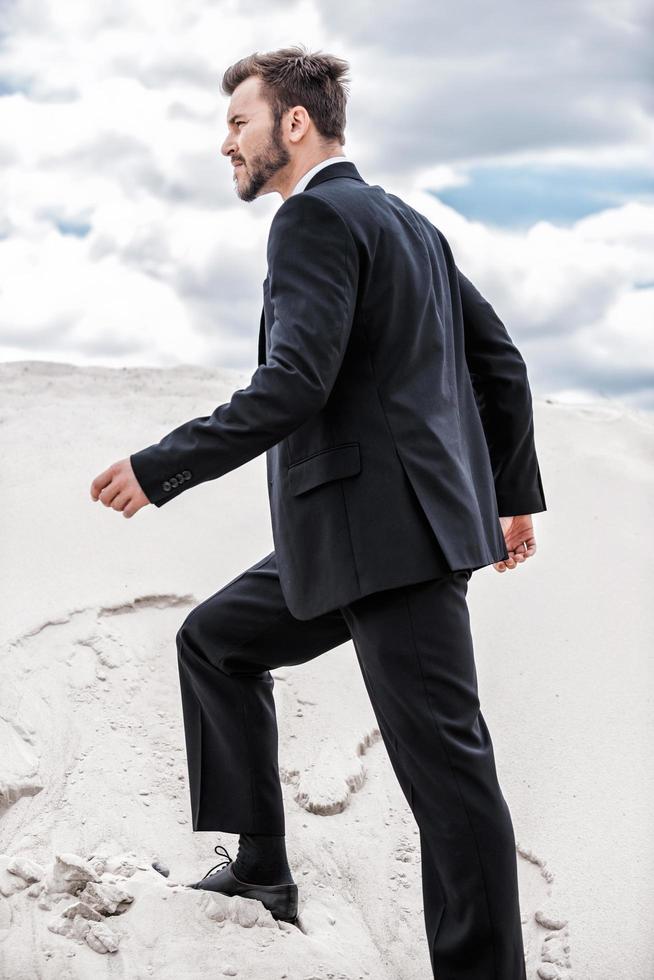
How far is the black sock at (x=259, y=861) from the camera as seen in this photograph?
267 cm

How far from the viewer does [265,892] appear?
2676 millimetres

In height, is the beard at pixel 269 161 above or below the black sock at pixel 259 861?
above

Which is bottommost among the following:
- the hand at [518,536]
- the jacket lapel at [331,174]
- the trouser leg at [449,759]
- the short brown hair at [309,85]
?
the trouser leg at [449,759]

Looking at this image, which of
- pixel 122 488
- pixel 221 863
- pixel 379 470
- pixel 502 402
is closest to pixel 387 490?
pixel 379 470

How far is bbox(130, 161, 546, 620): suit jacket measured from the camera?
207 cm

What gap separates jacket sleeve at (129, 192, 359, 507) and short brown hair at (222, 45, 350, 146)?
309 millimetres

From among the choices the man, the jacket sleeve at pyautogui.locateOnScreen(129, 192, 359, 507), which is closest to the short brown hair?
the man

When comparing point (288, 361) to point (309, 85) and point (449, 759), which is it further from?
point (449, 759)

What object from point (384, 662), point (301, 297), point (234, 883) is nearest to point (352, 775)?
point (234, 883)

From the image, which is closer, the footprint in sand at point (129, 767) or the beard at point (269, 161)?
the beard at point (269, 161)

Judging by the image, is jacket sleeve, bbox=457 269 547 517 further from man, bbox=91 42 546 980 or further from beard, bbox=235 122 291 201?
beard, bbox=235 122 291 201

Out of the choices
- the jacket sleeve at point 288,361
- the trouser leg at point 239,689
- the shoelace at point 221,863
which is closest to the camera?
the jacket sleeve at point 288,361

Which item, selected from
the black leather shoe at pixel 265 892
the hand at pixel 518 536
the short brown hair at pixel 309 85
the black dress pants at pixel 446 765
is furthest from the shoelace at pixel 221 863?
the short brown hair at pixel 309 85

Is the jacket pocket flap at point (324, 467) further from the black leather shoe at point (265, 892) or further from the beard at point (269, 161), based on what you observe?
the black leather shoe at point (265, 892)
